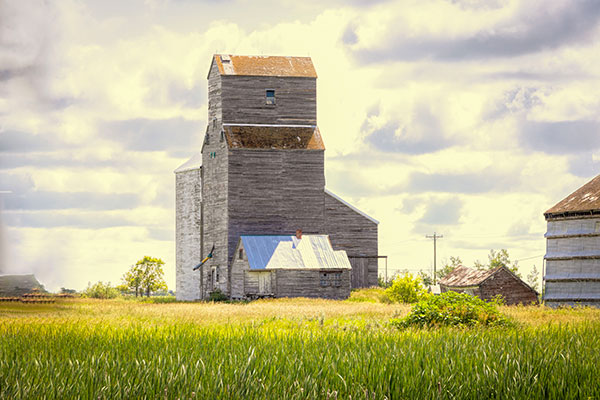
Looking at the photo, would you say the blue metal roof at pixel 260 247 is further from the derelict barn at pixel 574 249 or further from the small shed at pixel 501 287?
the derelict barn at pixel 574 249

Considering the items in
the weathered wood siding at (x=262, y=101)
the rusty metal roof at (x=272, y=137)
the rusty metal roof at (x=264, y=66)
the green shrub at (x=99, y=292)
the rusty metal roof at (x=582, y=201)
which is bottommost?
the green shrub at (x=99, y=292)

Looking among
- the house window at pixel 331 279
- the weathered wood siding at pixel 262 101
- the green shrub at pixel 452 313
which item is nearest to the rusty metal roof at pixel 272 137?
the weathered wood siding at pixel 262 101

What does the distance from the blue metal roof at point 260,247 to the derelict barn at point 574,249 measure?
1713cm

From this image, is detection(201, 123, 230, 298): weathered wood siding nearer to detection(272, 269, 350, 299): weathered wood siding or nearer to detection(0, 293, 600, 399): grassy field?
detection(272, 269, 350, 299): weathered wood siding

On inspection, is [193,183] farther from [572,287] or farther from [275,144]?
[572,287]

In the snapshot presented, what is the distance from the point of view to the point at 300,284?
155 ft

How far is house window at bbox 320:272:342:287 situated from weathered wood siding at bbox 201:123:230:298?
253 inches

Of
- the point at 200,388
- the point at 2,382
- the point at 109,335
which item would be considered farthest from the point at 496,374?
the point at 109,335

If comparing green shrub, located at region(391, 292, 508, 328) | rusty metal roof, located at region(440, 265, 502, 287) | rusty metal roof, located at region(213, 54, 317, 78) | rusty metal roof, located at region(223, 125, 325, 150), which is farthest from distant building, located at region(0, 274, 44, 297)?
rusty metal roof, located at region(213, 54, 317, 78)

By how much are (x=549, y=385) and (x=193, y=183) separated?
45.9 metres

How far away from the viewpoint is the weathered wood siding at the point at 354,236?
177 feet

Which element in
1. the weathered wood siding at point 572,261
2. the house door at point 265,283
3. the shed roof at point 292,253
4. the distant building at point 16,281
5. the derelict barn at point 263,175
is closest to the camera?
the distant building at point 16,281

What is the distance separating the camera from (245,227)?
1970 inches

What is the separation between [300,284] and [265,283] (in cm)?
219
